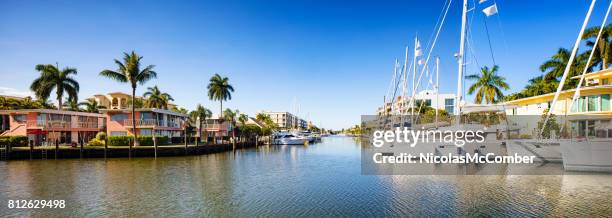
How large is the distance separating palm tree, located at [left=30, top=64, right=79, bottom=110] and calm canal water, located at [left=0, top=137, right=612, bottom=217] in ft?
115

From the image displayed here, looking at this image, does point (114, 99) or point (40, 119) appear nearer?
point (40, 119)

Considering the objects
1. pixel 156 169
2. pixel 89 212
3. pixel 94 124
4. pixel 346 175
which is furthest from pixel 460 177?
pixel 94 124

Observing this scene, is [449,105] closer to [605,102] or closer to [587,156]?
[605,102]

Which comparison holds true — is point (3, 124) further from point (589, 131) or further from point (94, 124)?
point (589, 131)

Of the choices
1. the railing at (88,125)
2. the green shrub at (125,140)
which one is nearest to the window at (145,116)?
the green shrub at (125,140)

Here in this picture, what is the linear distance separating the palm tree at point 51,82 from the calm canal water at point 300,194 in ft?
115

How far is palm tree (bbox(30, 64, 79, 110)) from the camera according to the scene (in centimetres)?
5722

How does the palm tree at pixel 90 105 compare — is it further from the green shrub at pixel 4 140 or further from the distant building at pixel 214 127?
the green shrub at pixel 4 140

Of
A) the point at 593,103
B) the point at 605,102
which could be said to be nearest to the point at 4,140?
the point at 593,103

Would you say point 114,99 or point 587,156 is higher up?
point 114,99

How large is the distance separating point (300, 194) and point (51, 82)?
58545mm

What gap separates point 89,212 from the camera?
1644 cm

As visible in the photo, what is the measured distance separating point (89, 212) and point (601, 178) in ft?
112

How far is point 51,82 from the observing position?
57.3 metres
